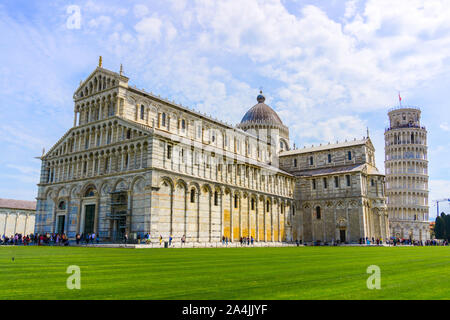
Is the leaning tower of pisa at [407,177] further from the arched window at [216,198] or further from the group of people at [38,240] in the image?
the group of people at [38,240]

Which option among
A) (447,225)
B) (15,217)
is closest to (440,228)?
(447,225)

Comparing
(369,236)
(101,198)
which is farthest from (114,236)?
(369,236)

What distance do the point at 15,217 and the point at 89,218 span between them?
3646cm

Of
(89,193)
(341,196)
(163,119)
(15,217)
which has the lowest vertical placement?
(15,217)

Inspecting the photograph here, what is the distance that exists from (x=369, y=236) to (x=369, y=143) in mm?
15828

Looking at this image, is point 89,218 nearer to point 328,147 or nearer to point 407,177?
point 328,147

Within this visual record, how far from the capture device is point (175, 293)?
6566 millimetres

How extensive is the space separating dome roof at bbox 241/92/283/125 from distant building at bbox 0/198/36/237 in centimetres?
4554

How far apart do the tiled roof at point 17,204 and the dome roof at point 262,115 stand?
4544cm

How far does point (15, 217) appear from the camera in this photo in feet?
225

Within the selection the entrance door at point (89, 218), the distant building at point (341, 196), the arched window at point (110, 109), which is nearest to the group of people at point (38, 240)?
the entrance door at point (89, 218)

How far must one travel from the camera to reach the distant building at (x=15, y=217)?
6644 cm

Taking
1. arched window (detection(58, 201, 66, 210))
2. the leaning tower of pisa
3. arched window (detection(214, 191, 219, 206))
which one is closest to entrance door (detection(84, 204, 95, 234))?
arched window (detection(58, 201, 66, 210))
